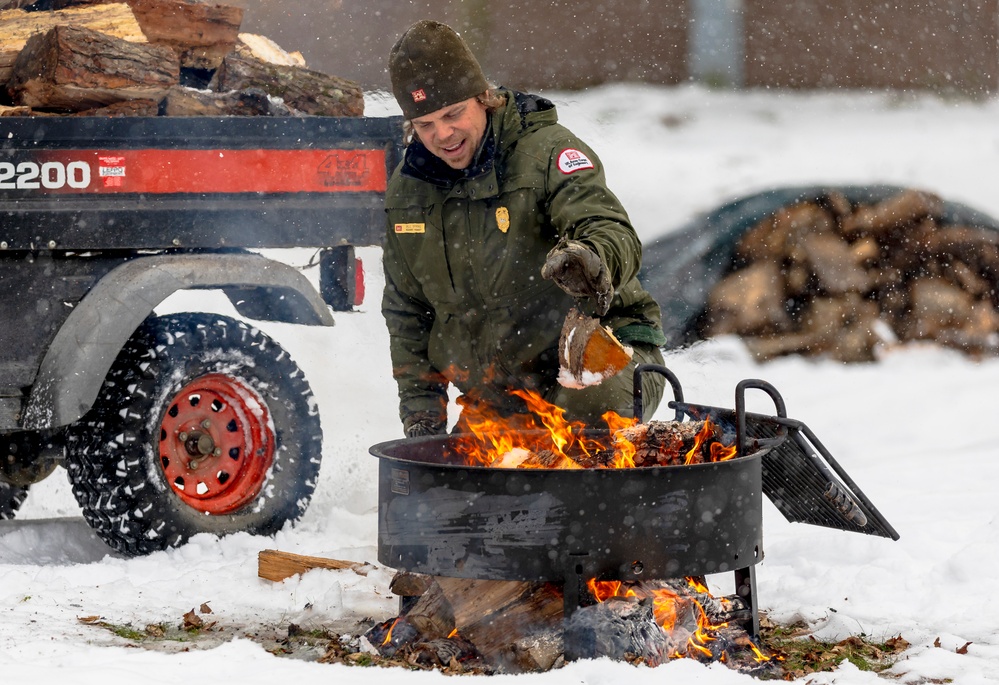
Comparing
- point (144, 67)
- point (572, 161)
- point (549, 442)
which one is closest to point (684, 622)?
point (549, 442)

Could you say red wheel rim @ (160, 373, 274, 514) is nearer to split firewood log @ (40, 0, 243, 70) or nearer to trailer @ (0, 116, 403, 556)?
trailer @ (0, 116, 403, 556)

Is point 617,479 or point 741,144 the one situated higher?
point 741,144

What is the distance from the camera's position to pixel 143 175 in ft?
16.2

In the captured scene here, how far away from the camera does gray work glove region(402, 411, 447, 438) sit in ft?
14.6

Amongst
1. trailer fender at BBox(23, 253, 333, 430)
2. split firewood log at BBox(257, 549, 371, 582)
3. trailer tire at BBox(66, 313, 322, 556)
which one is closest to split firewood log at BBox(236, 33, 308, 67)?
trailer fender at BBox(23, 253, 333, 430)

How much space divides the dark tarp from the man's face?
18.2 feet

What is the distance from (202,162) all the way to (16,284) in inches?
35.9

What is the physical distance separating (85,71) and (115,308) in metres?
0.99

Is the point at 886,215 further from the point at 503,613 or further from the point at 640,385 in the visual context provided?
the point at 503,613

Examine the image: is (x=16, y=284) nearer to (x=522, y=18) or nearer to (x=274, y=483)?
(x=274, y=483)

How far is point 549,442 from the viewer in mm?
4055

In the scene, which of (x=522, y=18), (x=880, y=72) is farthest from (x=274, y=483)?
(x=880, y=72)

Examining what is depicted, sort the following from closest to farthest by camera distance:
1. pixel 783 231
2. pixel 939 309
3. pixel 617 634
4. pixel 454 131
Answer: pixel 617 634
pixel 454 131
pixel 783 231
pixel 939 309

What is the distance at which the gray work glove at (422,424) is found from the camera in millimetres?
4461
